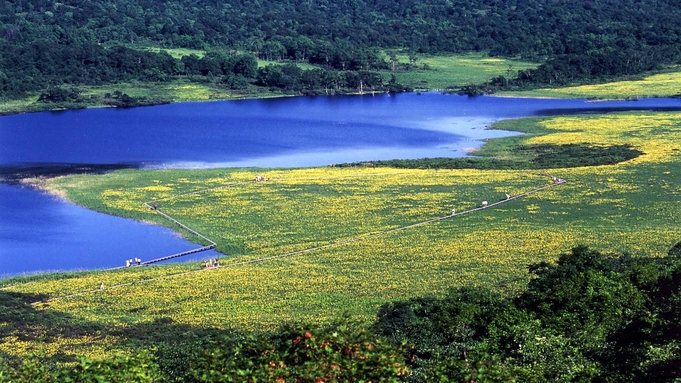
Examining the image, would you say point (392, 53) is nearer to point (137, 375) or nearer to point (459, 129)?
point (459, 129)

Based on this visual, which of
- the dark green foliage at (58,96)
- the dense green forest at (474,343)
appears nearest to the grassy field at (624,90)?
the dark green foliage at (58,96)

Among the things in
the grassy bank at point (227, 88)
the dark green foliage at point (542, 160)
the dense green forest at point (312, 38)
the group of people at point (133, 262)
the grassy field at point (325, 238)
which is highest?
the dense green forest at point (312, 38)

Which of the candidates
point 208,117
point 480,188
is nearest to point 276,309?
point 480,188

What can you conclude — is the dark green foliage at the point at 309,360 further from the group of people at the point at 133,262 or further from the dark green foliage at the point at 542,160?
the dark green foliage at the point at 542,160

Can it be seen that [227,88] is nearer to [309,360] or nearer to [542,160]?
[542,160]

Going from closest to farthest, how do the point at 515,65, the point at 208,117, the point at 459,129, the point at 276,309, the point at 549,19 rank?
the point at 276,309 → the point at 459,129 → the point at 208,117 → the point at 515,65 → the point at 549,19

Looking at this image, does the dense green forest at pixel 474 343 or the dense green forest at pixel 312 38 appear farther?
the dense green forest at pixel 312 38

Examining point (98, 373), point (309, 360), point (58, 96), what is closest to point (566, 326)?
point (309, 360)
